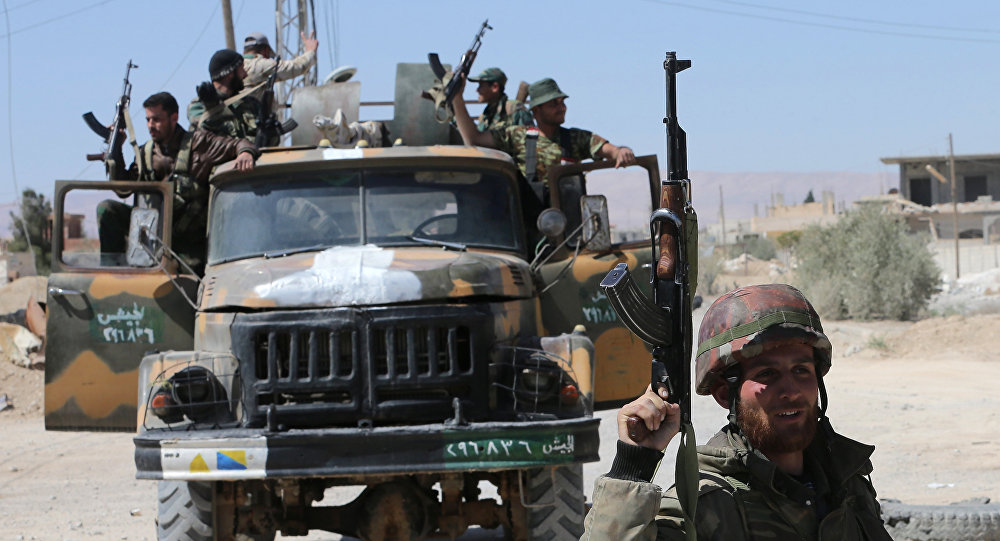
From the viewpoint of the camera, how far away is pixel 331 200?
6.96 metres

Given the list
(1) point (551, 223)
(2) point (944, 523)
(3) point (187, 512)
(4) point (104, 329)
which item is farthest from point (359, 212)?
(2) point (944, 523)

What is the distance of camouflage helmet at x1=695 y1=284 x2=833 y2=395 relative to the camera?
2.51 m

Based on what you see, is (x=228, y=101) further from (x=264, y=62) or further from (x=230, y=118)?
(x=264, y=62)

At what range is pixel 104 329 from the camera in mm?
7125

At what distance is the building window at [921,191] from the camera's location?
56.2 meters

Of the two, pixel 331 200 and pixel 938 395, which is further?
pixel 938 395

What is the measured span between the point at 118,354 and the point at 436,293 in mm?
2108

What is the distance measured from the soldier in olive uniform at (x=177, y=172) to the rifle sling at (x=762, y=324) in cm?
528

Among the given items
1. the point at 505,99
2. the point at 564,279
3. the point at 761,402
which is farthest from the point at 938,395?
the point at 761,402

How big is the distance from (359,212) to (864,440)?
562 centimetres

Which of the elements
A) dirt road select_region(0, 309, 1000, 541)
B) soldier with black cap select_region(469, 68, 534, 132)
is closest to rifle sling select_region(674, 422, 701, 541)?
dirt road select_region(0, 309, 1000, 541)

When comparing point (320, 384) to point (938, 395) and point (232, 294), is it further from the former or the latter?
point (938, 395)

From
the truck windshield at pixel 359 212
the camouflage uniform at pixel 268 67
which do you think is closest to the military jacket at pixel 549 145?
the truck windshield at pixel 359 212

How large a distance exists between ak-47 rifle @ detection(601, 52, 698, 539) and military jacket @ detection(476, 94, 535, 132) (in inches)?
232
